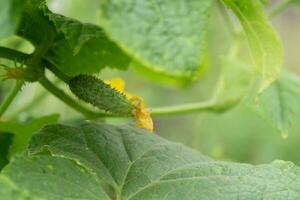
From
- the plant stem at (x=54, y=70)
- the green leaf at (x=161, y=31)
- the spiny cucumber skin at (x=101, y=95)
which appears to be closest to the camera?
the green leaf at (x=161, y=31)

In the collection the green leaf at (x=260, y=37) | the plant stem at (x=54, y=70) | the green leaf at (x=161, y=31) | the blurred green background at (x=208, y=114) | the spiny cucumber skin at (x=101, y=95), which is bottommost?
the blurred green background at (x=208, y=114)

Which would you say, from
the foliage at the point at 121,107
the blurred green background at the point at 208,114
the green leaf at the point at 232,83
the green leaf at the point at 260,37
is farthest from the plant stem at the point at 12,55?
the green leaf at the point at 232,83

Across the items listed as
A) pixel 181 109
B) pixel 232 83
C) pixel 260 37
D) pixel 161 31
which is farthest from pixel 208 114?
pixel 161 31

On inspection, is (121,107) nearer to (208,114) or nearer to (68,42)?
(68,42)

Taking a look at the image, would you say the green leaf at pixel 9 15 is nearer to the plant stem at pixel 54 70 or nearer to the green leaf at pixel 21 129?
the plant stem at pixel 54 70

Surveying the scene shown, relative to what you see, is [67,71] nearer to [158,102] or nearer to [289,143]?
[289,143]

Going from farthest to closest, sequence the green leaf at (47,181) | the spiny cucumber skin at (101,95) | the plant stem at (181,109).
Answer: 1. the plant stem at (181,109)
2. the spiny cucumber skin at (101,95)
3. the green leaf at (47,181)
